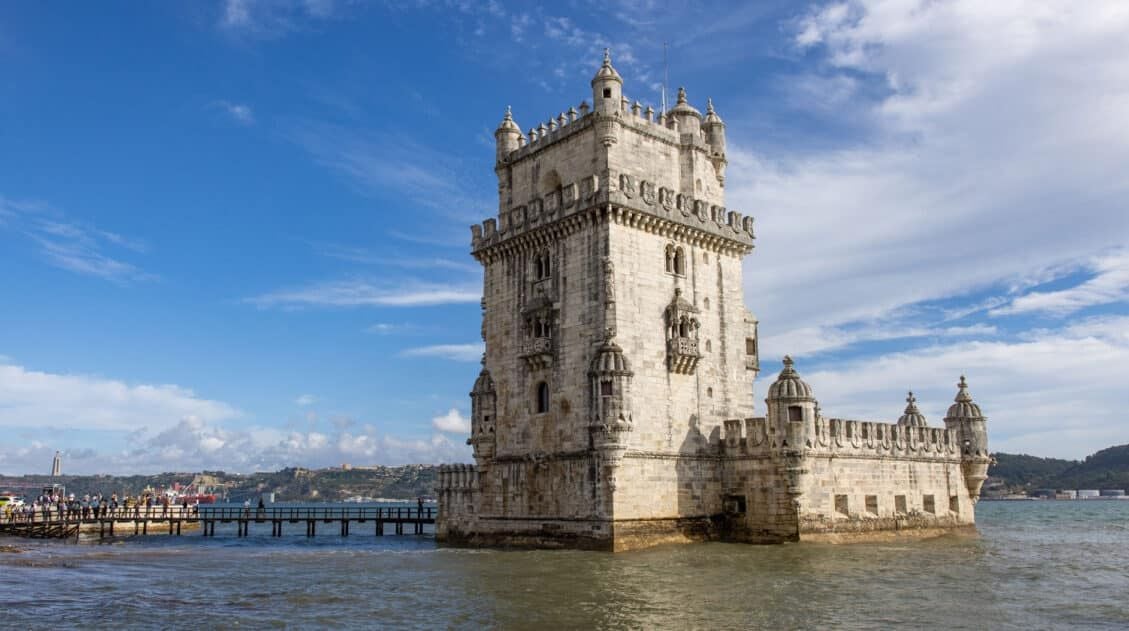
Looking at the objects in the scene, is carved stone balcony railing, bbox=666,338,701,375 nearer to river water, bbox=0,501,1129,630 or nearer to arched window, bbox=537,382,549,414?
arched window, bbox=537,382,549,414

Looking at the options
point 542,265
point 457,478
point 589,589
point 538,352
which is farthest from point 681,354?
point 589,589

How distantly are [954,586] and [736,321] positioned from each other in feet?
57.6

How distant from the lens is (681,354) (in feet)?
127

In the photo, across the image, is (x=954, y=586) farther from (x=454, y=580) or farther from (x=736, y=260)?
(x=736, y=260)

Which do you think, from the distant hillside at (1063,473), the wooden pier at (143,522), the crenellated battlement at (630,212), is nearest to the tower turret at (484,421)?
the crenellated battlement at (630,212)

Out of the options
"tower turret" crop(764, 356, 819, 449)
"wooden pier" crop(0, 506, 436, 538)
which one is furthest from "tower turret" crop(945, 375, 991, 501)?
"wooden pier" crop(0, 506, 436, 538)

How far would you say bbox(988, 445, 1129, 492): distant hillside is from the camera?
172750mm

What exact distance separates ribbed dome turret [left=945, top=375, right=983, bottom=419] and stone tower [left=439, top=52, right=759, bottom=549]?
1228cm

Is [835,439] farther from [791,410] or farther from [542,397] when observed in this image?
[542,397]

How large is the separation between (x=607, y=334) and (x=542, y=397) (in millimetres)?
5111

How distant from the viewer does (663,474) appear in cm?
3772

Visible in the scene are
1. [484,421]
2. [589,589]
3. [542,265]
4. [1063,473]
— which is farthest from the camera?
[1063,473]

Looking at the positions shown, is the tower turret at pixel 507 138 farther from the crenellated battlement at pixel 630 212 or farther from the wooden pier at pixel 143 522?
the wooden pier at pixel 143 522

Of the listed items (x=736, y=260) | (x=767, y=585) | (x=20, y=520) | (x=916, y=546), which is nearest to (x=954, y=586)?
(x=767, y=585)
